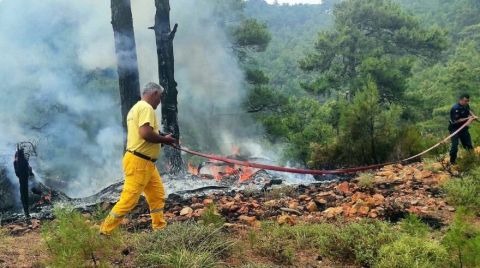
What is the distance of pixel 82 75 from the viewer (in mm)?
18891

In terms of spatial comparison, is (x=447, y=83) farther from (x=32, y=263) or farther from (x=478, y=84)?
(x=32, y=263)

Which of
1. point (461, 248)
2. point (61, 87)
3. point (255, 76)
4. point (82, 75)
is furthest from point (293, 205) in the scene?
point (82, 75)

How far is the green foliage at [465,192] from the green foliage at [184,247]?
3098 mm

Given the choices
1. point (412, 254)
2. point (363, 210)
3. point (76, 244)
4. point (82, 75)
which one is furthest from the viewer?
point (82, 75)

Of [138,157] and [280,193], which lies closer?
[138,157]

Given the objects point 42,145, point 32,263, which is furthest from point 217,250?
point 42,145

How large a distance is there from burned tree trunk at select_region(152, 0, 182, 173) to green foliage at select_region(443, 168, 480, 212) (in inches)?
247

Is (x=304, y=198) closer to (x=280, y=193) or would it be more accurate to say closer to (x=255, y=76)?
(x=280, y=193)

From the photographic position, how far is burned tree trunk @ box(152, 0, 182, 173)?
1062cm

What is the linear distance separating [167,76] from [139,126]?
6409 millimetres

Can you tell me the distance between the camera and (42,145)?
1692 centimetres

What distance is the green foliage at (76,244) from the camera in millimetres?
3625

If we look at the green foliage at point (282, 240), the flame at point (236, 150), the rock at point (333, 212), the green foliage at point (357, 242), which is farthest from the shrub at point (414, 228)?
the flame at point (236, 150)

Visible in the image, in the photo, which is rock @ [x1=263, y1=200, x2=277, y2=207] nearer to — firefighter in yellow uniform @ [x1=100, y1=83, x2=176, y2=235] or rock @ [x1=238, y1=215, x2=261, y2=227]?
rock @ [x1=238, y1=215, x2=261, y2=227]
